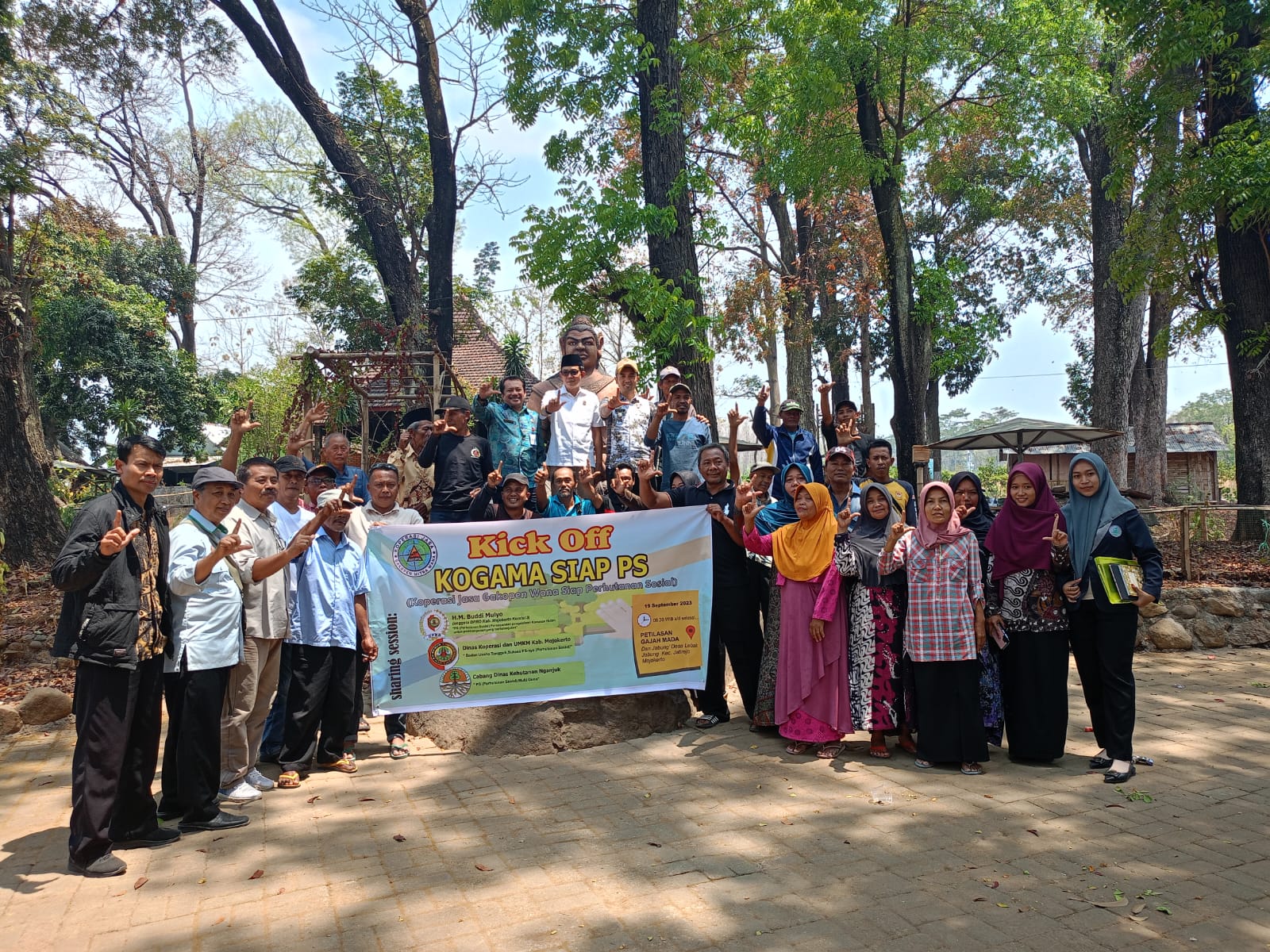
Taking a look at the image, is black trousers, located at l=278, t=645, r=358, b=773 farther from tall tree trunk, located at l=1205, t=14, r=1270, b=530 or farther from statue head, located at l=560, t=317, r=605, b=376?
tall tree trunk, located at l=1205, t=14, r=1270, b=530

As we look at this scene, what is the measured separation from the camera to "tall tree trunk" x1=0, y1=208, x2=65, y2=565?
9984mm

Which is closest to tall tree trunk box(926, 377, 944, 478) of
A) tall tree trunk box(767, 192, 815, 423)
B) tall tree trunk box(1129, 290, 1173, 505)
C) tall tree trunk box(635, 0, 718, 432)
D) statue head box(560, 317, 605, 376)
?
tall tree trunk box(767, 192, 815, 423)

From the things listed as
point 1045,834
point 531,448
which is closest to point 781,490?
point 531,448

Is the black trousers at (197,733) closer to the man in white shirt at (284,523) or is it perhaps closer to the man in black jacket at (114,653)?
the man in black jacket at (114,653)

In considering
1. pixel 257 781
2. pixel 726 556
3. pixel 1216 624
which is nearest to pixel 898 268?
pixel 1216 624

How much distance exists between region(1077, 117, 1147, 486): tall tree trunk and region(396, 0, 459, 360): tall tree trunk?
12082mm

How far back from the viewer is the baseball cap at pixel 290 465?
554 centimetres

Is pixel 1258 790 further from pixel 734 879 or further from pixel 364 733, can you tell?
pixel 364 733

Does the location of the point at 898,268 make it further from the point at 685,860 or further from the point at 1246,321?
the point at 685,860

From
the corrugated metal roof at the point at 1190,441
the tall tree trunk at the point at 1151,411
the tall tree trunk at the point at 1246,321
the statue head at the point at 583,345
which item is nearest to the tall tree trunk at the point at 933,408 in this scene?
the corrugated metal roof at the point at 1190,441

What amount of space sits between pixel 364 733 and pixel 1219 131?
35.4ft

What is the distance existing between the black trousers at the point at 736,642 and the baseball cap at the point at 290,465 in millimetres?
2869

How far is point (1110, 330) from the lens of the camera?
55.8 feet

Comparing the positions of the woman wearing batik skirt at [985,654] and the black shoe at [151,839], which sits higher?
the woman wearing batik skirt at [985,654]
